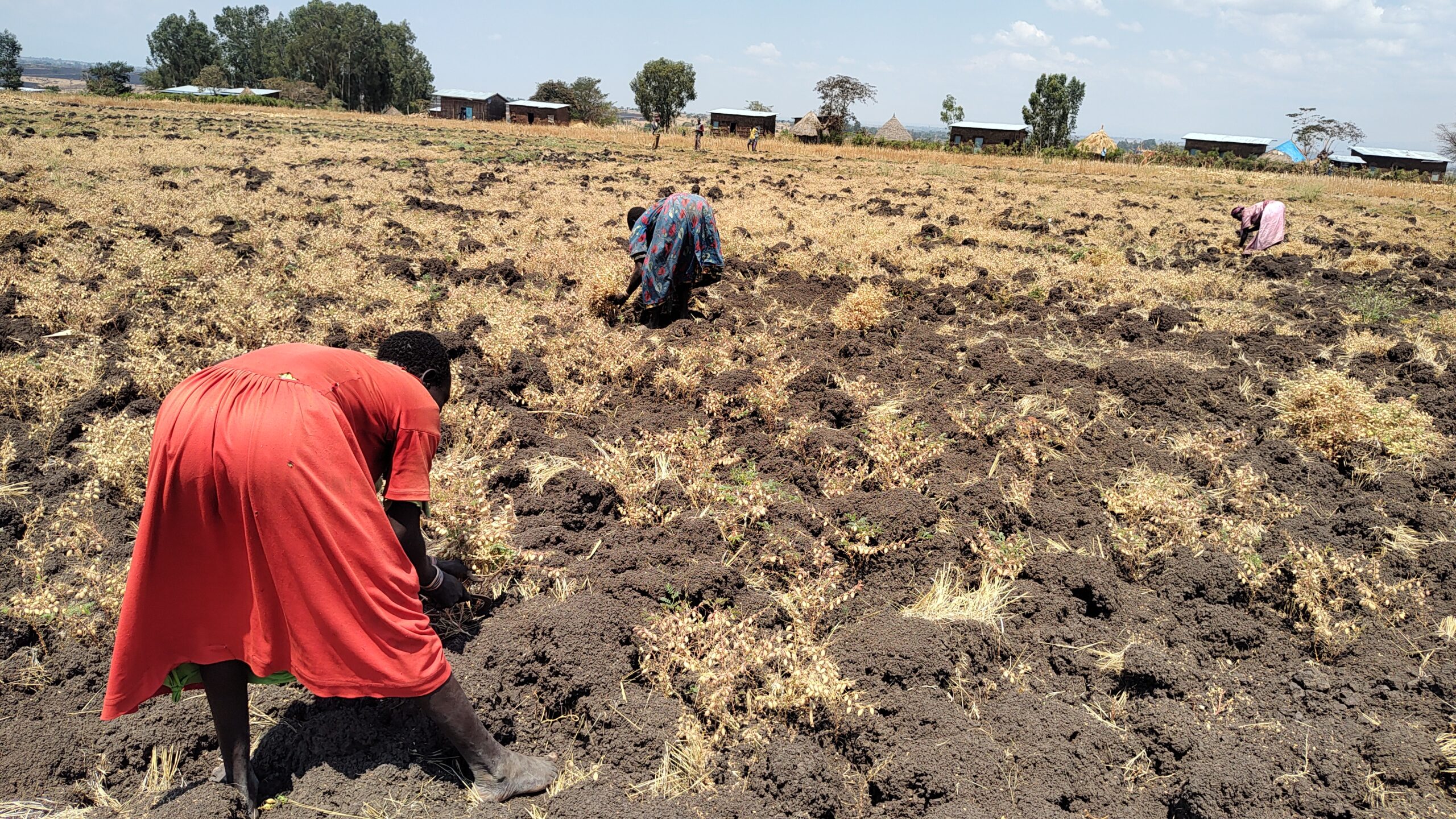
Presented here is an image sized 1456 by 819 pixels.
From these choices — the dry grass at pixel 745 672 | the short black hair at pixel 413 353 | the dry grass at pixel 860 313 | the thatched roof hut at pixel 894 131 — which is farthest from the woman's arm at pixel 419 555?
the thatched roof hut at pixel 894 131

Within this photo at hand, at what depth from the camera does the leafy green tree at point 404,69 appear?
2874 inches

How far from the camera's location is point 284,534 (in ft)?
6.09

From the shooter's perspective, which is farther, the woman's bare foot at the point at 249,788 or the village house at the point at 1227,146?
the village house at the point at 1227,146

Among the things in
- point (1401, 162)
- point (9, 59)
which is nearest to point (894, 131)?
point (1401, 162)

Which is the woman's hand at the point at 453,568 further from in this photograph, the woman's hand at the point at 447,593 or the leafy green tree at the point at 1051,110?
the leafy green tree at the point at 1051,110

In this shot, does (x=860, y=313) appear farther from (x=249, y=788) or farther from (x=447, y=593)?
(x=249, y=788)

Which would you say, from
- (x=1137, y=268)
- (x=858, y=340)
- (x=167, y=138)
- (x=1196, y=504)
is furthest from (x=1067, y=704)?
(x=167, y=138)

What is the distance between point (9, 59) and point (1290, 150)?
361ft

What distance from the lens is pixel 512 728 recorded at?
254 cm

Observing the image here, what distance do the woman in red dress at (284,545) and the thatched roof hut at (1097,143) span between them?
38015mm

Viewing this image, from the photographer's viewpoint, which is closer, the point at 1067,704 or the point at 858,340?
the point at 1067,704

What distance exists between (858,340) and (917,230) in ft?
17.9

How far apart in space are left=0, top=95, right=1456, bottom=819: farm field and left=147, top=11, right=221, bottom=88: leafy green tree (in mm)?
91632

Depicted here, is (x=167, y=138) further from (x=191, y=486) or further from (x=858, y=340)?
(x=191, y=486)
